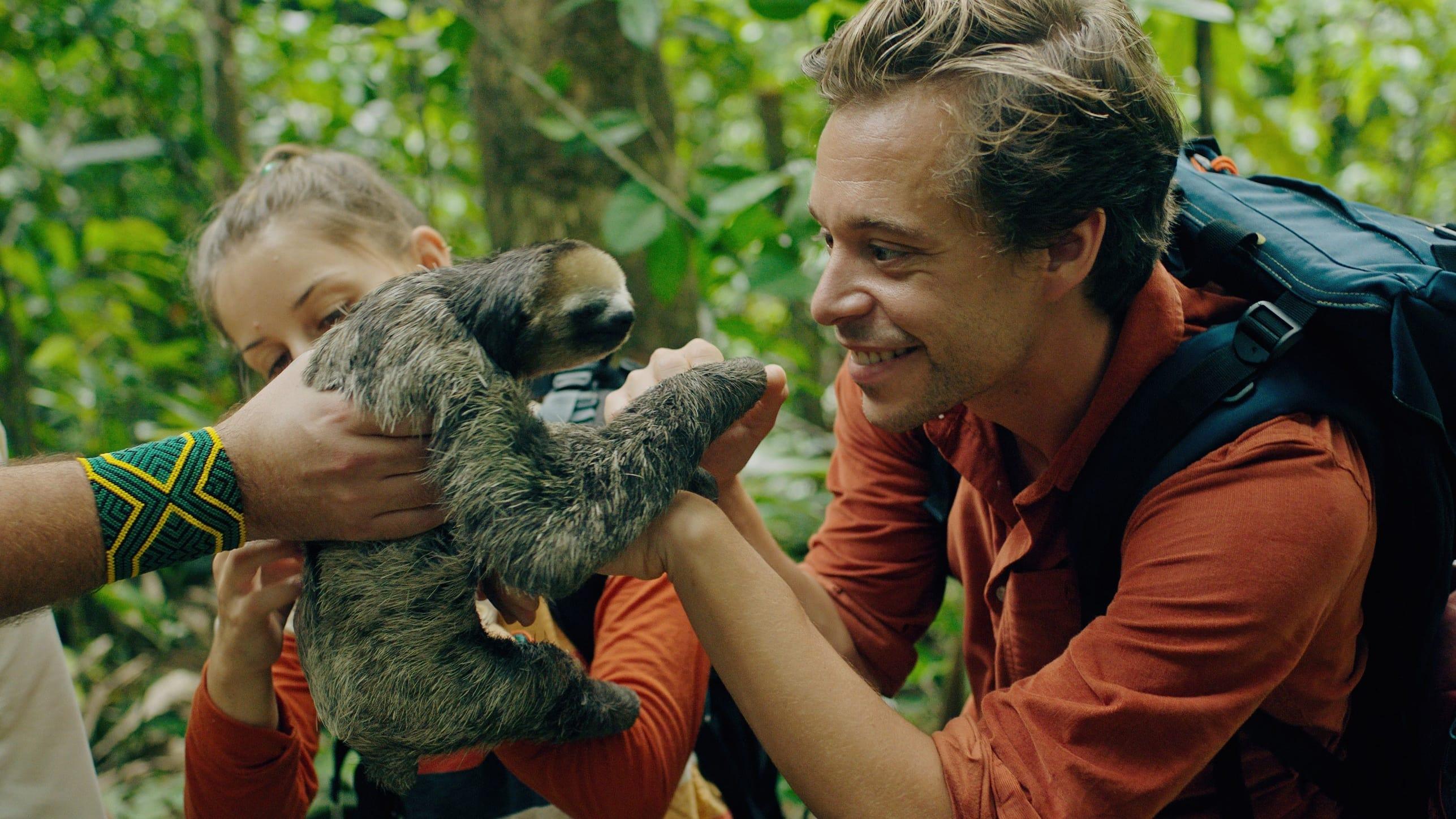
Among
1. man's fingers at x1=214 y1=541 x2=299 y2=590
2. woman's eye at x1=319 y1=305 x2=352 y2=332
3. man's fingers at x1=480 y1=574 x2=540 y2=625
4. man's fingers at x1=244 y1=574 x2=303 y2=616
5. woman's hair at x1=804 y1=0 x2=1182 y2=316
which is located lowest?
man's fingers at x1=480 y1=574 x2=540 y2=625

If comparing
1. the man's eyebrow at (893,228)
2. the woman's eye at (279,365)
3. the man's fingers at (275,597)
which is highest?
the man's eyebrow at (893,228)

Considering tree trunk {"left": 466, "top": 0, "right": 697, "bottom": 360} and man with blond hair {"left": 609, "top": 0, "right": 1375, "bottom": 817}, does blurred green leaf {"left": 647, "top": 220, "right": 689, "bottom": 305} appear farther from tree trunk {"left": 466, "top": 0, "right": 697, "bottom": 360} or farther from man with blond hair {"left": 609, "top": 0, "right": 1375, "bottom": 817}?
man with blond hair {"left": 609, "top": 0, "right": 1375, "bottom": 817}

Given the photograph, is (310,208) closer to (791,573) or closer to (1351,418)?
(791,573)

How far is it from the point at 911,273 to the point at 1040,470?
62 cm

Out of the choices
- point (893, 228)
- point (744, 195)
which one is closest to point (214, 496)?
point (893, 228)

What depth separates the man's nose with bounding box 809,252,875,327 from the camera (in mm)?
1671

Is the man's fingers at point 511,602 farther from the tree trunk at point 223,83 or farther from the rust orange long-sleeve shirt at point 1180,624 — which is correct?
the tree trunk at point 223,83

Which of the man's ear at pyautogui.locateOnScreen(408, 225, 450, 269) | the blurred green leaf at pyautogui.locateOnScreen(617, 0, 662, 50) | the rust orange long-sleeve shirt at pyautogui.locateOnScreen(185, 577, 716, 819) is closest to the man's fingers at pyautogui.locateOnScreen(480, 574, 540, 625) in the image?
the rust orange long-sleeve shirt at pyautogui.locateOnScreen(185, 577, 716, 819)

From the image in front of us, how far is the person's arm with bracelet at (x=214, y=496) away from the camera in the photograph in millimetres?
1418

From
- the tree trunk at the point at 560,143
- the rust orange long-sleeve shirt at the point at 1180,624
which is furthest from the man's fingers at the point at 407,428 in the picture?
the tree trunk at the point at 560,143

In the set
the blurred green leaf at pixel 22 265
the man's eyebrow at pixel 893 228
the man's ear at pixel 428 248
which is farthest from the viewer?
the blurred green leaf at pixel 22 265

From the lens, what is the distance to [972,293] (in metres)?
1.63

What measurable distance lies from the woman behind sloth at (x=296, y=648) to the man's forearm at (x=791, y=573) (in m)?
0.24

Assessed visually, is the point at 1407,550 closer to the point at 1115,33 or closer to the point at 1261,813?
the point at 1261,813
